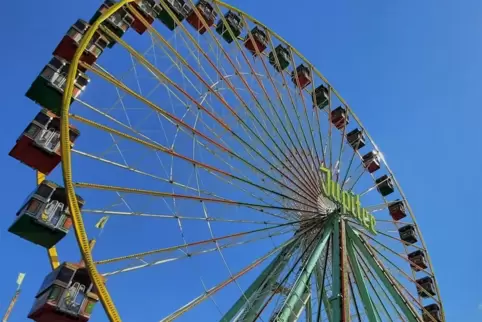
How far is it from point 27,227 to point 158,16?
8.82m

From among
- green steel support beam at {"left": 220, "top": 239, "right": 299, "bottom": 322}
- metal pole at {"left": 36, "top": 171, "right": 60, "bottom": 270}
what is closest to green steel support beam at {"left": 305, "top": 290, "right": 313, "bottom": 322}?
green steel support beam at {"left": 220, "top": 239, "right": 299, "bottom": 322}

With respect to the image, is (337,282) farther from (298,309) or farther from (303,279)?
(298,309)

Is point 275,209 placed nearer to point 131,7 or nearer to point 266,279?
point 266,279

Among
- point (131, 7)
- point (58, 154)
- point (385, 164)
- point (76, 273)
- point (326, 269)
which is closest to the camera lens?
point (76, 273)

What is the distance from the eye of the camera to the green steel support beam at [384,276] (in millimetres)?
15766

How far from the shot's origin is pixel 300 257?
51.4ft

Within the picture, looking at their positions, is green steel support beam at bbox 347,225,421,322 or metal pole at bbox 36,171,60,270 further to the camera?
green steel support beam at bbox 347,225,421,322

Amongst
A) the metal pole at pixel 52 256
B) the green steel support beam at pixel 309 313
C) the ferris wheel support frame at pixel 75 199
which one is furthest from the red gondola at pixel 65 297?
the green steel support beam at pixel 309 313

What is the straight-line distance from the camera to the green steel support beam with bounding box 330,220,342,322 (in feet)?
42.0

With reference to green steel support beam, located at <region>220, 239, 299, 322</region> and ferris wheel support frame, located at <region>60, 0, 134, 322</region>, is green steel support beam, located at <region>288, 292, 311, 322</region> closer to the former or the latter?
green steel support beam, located at <region>220, 239, 299, 322</region>

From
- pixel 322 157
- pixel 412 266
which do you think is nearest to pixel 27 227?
pixel 322 157

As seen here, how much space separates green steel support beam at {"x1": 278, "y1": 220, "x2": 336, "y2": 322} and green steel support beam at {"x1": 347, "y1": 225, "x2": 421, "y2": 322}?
120cm

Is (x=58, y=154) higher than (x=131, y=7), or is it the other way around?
(x=131, y=7)

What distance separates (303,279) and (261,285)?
5.53 feet
